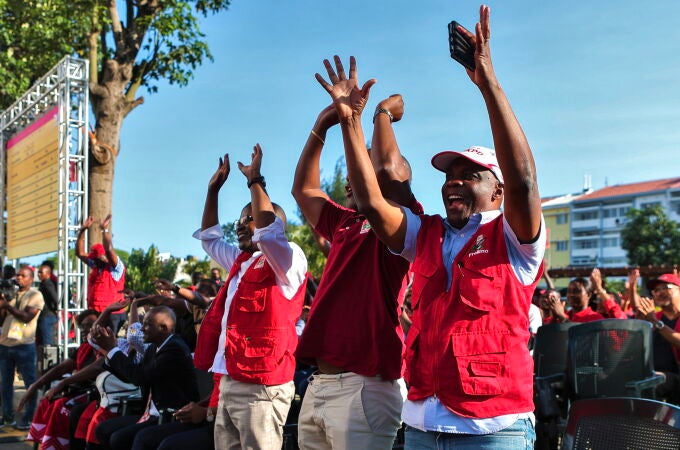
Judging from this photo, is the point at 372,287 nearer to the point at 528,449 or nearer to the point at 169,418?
the point at 528,449

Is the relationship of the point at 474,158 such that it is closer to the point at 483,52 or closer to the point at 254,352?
the point at 483,52

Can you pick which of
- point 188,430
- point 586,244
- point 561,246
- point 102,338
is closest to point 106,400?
point 102,338

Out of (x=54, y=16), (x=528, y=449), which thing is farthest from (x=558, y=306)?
(x=54, y=16)

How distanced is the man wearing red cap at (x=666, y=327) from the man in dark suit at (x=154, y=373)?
345cm

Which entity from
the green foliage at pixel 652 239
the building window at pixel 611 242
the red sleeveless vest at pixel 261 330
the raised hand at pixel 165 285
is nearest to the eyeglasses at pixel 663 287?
the red sleeveless vest at pixel 261 330

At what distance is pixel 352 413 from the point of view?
2.92 meters

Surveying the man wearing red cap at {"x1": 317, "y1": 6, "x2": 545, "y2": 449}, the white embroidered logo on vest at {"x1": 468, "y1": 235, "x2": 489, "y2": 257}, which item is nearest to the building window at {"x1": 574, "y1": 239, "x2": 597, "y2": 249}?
the man wearing red cap at {"x1": 317, "y1": 6, "x2": 545, "y2": 449}

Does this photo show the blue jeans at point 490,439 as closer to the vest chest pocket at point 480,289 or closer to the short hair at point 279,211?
the vest chest pocket at point 480,289

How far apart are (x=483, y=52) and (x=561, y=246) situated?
106 metres

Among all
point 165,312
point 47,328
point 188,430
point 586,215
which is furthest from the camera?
point 586,215

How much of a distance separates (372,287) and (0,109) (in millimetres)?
14849

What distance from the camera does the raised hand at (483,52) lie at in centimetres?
224

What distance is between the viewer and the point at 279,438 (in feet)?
12.9

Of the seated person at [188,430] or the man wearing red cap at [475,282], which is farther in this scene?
the seated person at [188,430]
